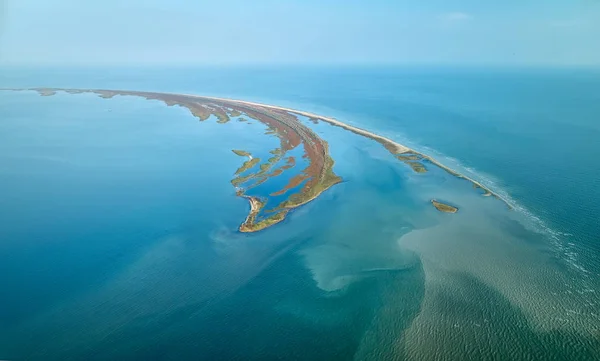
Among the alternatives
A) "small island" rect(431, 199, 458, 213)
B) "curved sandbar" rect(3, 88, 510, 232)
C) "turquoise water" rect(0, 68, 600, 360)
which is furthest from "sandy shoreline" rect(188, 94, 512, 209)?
"small island" rect(431, 199, 458, 213)

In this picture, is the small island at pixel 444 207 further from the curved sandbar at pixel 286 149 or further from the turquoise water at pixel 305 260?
the curved sandbar at pixel 286 149

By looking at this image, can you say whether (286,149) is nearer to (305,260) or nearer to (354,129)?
(354,129)

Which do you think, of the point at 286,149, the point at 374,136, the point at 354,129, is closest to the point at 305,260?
the point at 286,149

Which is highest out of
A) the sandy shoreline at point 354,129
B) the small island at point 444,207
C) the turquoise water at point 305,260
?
the sandy shoreline at point 354,129

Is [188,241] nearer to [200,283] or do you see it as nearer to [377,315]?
[200,283]

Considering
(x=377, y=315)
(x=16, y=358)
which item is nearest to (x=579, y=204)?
(x=377, y=315)

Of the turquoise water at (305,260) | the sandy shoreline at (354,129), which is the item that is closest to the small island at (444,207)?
the turquoise water at (305,260)
